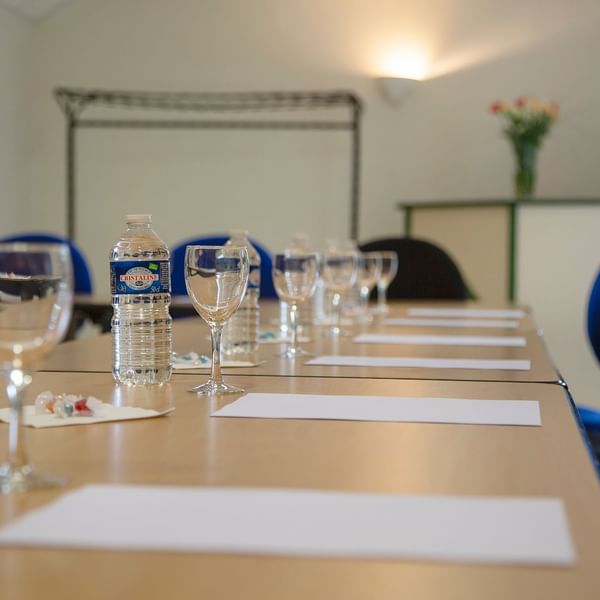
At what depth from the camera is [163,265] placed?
1310mm

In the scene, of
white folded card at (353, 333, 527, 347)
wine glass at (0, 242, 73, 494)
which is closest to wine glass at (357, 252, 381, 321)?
white folded card at (353, 333, 527, 347)

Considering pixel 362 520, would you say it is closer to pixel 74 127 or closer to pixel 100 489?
pixel 100 489

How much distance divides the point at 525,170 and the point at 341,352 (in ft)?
12.0

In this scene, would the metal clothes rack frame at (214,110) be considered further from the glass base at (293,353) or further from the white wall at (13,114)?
the glass base at (293,353)

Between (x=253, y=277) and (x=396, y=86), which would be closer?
(x=253, y=277)

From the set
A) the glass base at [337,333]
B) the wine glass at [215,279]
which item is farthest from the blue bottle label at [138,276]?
the glass base at [337,333]

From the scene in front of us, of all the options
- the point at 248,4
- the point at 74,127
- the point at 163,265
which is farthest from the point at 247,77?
the point at 163,265

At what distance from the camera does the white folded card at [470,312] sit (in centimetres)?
284

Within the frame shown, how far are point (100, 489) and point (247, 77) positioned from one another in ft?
18.6

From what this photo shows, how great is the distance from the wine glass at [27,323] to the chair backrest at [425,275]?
11.1 ft

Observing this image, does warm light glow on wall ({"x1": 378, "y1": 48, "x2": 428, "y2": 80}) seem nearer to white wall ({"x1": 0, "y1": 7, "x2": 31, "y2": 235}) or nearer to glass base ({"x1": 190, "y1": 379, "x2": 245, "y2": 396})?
white wall ({"x1": 0, "y1": 7, "x2": 31, "y2": 235})

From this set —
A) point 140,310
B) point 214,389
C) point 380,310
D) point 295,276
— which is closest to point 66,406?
point 214,389

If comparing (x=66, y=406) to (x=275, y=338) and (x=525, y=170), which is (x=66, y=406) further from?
(x=525, y=170)

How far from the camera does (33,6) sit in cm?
620
